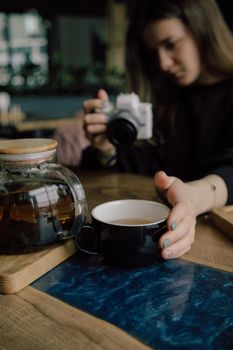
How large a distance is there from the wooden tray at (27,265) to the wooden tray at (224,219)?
0.88 ft

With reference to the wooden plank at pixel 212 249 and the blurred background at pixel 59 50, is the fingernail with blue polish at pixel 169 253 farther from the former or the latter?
the blurred background at pixel 59 50

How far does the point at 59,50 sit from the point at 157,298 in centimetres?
811

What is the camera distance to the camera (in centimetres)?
106

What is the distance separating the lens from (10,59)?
7.29m

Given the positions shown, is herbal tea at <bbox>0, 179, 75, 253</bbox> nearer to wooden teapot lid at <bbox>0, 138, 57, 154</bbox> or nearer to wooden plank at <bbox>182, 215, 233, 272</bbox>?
wooden teapot lid at <bbox>0, 138, 57, 154</bbox>

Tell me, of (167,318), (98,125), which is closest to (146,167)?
(98,125)

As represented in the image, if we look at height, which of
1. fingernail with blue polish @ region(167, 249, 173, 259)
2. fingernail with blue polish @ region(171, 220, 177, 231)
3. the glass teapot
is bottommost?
fingernail with blue polish @ region(167, 249, 173, 259)

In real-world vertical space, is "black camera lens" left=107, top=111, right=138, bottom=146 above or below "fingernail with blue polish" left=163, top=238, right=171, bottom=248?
above

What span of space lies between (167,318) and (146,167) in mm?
990

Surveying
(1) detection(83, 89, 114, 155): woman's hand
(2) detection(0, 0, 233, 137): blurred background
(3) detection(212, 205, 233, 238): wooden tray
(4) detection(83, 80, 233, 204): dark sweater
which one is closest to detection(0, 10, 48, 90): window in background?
(2) detection(0, 0, 233, 137): blurred background

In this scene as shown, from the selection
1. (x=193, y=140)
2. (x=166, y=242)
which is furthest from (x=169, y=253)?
(x=193, y=140)

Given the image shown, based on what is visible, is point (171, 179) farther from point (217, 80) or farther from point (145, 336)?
point (217, 80)

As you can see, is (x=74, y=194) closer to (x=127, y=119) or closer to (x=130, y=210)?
(x=130, y=210)

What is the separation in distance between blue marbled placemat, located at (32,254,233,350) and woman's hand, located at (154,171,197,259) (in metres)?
0.02
